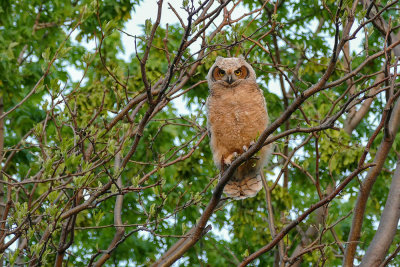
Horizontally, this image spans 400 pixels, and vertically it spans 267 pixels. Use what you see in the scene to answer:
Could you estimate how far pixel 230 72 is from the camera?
5586mm

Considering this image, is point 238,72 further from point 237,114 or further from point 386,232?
point 386,232

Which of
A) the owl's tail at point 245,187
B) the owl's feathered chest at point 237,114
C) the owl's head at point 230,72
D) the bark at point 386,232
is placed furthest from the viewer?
the owl's tail at point 245,187

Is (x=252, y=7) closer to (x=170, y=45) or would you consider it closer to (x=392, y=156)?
(x=170, y=45)

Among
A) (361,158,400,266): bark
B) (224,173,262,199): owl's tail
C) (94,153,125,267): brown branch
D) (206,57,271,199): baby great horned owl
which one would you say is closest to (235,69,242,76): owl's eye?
(206,57,271,199): baby great horned owl

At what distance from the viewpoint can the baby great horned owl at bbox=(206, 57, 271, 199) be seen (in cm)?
548

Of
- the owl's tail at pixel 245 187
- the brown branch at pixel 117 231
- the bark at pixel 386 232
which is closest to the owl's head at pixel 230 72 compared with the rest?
the owl's tail at pixel 245 187

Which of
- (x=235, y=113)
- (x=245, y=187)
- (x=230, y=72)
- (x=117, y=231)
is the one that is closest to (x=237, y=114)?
(x=235, y=113)

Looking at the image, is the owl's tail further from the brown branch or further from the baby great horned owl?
the brown branch

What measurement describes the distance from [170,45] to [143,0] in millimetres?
911

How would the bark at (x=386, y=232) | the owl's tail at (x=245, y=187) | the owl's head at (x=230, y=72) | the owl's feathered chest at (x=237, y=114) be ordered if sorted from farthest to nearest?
the owl's tail at (x=245, y=187)
the owl's head at (x=230, y=72)
the owl's feathered chest at (x=237, y=114)
the bark at (x=386, y=232)

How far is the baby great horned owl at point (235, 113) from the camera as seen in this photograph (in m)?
5.48

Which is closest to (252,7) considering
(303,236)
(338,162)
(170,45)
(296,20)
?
(296,20)

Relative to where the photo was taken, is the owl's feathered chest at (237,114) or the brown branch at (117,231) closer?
the brown branch at (117,231)

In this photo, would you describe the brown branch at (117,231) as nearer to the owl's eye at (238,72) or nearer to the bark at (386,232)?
the owl's eye at (238,72)
